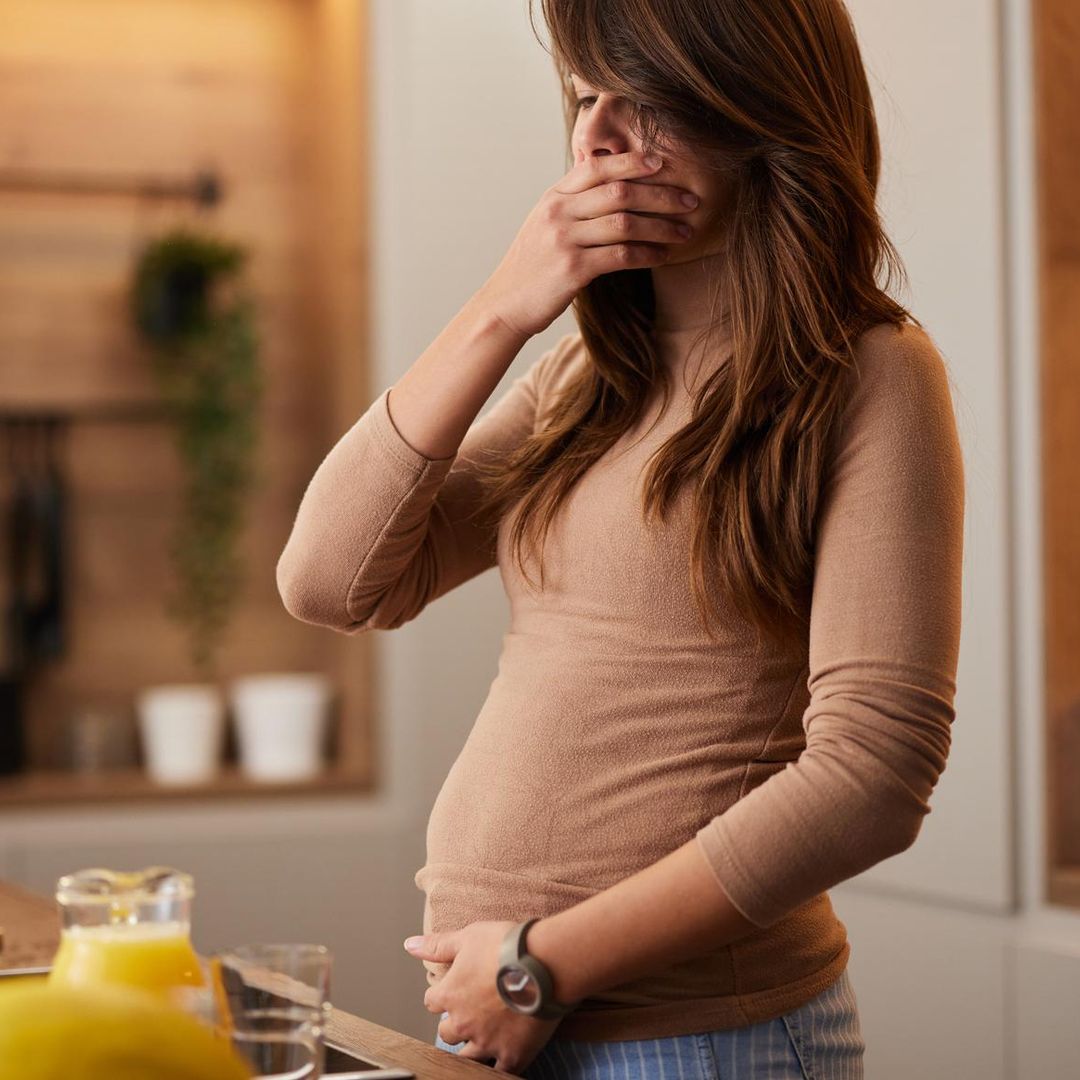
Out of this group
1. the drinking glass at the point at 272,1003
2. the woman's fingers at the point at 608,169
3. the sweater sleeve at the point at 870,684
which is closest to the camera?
the drinking glass at the point at 272,1003

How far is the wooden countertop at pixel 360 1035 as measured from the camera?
0.95 m

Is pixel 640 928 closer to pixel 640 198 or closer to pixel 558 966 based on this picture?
pixel 558 966

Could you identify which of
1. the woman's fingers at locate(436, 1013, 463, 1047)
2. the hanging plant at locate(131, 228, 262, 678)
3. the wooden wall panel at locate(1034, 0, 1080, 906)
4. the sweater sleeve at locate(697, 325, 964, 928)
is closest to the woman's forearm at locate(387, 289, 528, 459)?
the sweater sleeve at locate(697, 325, 964, 928)

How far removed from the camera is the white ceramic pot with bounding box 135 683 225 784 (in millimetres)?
2959

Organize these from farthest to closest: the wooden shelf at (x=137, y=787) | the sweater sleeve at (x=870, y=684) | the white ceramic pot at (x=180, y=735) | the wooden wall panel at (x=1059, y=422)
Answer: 1. the white ceramic pot at (x=180, y=735)
2. the wooden shelf at (x=137, y=787)
3. the wooden wall panel at (x=1059, y=422)
4. the sweater sleeve at (x=870, y=684)

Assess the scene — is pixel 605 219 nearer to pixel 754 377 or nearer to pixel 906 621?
pixel 754 377

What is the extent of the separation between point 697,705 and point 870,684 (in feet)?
0.43

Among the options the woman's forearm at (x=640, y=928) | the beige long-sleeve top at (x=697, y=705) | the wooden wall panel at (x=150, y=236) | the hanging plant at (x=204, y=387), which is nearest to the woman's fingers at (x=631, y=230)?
the beige long-sleeve top at (x=697, y=705)

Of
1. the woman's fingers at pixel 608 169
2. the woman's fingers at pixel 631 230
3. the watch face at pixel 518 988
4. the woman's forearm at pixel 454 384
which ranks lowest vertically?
the watch face at pixel 518 988

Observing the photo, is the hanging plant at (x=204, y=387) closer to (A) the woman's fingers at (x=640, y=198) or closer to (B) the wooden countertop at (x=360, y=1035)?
(B) the wooden countertop at (x=360, y=1035)

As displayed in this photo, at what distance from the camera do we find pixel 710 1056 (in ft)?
3.32

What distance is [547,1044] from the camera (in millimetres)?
1028

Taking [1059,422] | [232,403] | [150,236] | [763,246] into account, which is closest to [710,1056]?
[763,246]

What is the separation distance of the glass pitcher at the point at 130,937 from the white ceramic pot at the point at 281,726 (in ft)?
7.06
